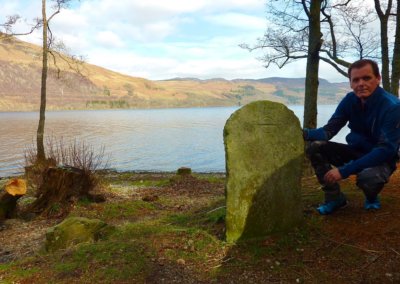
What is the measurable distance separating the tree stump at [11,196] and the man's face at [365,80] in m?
8.58

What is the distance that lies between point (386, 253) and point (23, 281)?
16.4ft

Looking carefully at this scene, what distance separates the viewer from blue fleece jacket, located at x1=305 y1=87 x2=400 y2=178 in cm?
482

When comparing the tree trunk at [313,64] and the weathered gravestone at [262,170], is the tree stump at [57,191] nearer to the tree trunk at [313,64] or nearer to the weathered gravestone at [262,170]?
the weathered gravestone at [262,170]

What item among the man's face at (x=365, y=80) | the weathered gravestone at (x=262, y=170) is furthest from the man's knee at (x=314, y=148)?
the man's face at (x=365, y=80)

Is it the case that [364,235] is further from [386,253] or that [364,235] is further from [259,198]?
[259,198]

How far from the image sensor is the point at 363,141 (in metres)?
5.38

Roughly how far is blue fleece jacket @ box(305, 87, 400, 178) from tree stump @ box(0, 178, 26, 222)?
7.78 m

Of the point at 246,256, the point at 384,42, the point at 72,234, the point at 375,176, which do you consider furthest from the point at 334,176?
the point at 384,42

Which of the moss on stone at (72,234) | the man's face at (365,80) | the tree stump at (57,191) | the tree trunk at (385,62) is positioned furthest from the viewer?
the tree trunk at (385,62)

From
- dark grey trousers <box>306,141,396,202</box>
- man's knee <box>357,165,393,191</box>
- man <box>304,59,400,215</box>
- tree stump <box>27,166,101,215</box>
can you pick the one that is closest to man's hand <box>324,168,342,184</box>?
man <box>304,59,400,215</box>

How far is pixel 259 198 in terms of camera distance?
5461mm

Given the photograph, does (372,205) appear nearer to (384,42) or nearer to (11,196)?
(11,196)

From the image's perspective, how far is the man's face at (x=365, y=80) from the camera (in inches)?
198

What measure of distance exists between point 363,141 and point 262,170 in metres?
1.56
